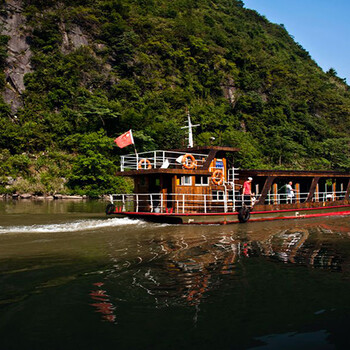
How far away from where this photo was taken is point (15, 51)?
Result: 51281 mm

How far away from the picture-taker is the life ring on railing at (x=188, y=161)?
17.3 m

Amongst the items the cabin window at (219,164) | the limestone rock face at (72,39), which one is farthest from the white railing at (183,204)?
the limestone rock face at (72,39)

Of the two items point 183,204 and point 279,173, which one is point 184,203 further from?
point 279,173

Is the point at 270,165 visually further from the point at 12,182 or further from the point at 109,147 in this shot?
the point at 12,182

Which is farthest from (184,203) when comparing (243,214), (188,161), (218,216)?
(243,214)

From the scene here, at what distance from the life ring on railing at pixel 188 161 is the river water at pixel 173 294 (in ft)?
20.7

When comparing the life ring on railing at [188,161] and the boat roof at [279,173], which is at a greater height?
the life ring on railing at [188,161]

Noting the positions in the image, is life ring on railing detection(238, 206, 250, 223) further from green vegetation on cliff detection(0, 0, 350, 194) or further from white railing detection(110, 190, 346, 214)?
green vegetation on cliff detection(0, 0, 350, 194)

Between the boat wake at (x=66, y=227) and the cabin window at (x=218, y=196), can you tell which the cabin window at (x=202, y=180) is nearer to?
the cabin window at (x=218, y=196)

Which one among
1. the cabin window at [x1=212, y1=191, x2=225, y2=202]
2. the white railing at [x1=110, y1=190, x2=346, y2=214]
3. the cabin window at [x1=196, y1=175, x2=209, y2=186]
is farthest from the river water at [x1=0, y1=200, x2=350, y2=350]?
the cabin window at [x1=212, y1=191, x2=225, y2=202]

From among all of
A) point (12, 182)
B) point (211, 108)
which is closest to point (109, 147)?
point (12, 182)

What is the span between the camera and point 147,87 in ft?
194

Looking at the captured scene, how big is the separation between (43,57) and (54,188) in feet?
74.8

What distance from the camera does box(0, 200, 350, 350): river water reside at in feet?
15.3
